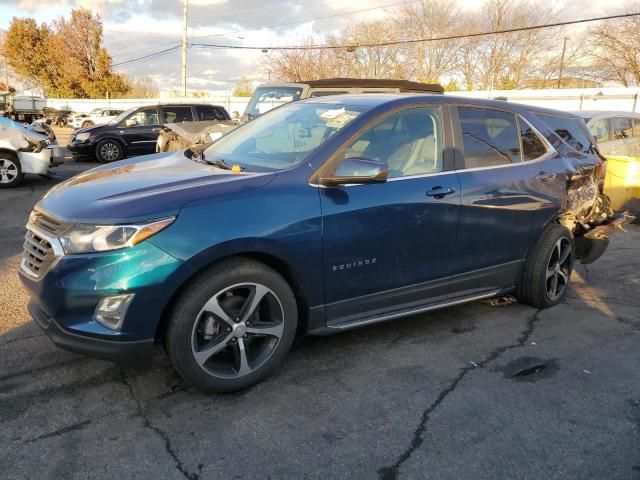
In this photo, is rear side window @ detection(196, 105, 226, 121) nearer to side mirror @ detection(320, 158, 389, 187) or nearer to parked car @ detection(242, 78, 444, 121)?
parked car @ detection(242, 78, 444, 121)

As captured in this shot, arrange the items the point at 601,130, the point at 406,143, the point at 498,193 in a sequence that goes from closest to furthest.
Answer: the point at 406,143, the point at 498,193, the point at 601,130

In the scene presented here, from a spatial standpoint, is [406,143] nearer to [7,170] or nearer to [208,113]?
[7,170]

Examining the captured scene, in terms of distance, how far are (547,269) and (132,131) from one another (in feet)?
45.2

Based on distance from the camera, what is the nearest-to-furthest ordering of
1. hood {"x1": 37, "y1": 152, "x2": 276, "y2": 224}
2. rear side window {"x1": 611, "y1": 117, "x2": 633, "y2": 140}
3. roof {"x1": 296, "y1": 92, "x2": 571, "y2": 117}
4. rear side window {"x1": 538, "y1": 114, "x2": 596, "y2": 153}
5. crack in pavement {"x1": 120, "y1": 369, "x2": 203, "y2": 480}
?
crack in pavement {"x1": 120, "y1": 369, "x2": 203, "y2": 480} < hood {"x1": 37, "y1": 152, "x2": 276, "y2": 224} < roof {"x1": 296, "y1": 92, "x2": 571, "y2": 117} < rear side window {"x1": 538, "y1": 114, "x2": 596, "y2": 153} < rear side window {"x1": 611, "y1": 117, "x2": 633, "y2": 140}

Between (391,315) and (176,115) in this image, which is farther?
(176,115)

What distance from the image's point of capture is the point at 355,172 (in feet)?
10.5

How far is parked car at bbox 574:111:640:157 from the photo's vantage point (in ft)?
31.0

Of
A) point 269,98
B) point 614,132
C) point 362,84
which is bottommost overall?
point 614,132

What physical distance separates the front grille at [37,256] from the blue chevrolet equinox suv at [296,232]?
15 millimetres

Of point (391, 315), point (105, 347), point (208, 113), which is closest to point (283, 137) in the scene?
point (391, 315)

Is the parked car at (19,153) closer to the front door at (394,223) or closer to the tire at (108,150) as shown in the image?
the tire at (108,150)

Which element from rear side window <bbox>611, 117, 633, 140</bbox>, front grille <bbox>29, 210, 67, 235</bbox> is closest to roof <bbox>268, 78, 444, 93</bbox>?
rear side window <bbox>611, 117, 633, 140</bbox>

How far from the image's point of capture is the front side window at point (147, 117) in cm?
1549

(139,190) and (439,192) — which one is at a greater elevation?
(139,190)
